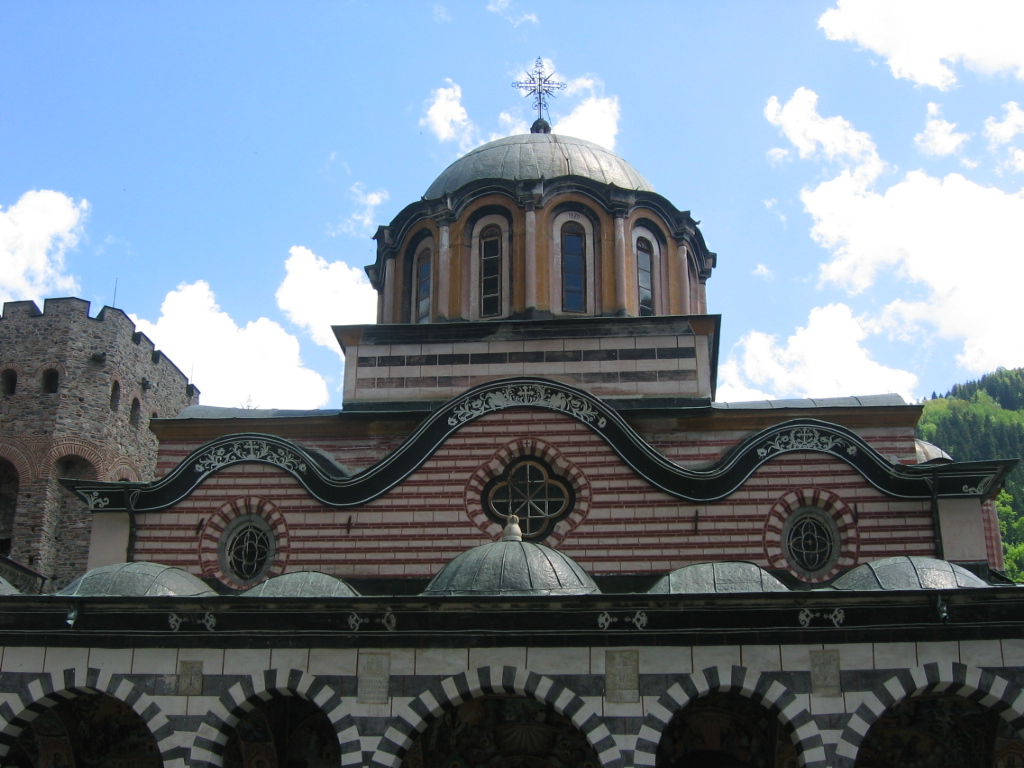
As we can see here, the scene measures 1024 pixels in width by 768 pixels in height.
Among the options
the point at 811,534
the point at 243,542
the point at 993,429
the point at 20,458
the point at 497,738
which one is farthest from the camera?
the point at 993,429

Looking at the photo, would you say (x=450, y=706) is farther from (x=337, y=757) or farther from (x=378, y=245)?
(x=378, y=245)

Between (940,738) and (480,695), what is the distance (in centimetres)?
635

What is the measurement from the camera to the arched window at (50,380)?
35594mm

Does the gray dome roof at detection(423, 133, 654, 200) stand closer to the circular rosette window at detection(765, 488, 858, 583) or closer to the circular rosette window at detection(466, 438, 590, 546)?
the circular rosette window at detection(466, 438, 590, 546)

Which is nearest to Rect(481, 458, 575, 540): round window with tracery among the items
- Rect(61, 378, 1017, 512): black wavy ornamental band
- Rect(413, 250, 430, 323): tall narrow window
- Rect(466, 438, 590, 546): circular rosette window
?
Rect(466, 438, 590, 546): circular rosette window

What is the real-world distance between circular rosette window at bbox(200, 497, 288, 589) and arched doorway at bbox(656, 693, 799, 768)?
7.19 metres

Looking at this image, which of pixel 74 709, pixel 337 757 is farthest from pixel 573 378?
pixel 74 709

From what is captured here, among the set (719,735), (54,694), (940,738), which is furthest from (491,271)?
(940,738)

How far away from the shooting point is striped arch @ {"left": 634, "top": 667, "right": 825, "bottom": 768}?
1391cm

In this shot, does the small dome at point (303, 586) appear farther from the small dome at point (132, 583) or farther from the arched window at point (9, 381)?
the arched window at point (9, 381)

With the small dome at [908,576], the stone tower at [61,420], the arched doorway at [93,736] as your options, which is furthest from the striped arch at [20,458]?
the small dome at [908,576]

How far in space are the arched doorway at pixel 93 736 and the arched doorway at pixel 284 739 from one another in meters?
1.39

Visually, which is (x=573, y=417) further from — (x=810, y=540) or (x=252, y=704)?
(x=252, y=704)

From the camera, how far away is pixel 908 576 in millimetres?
14977
